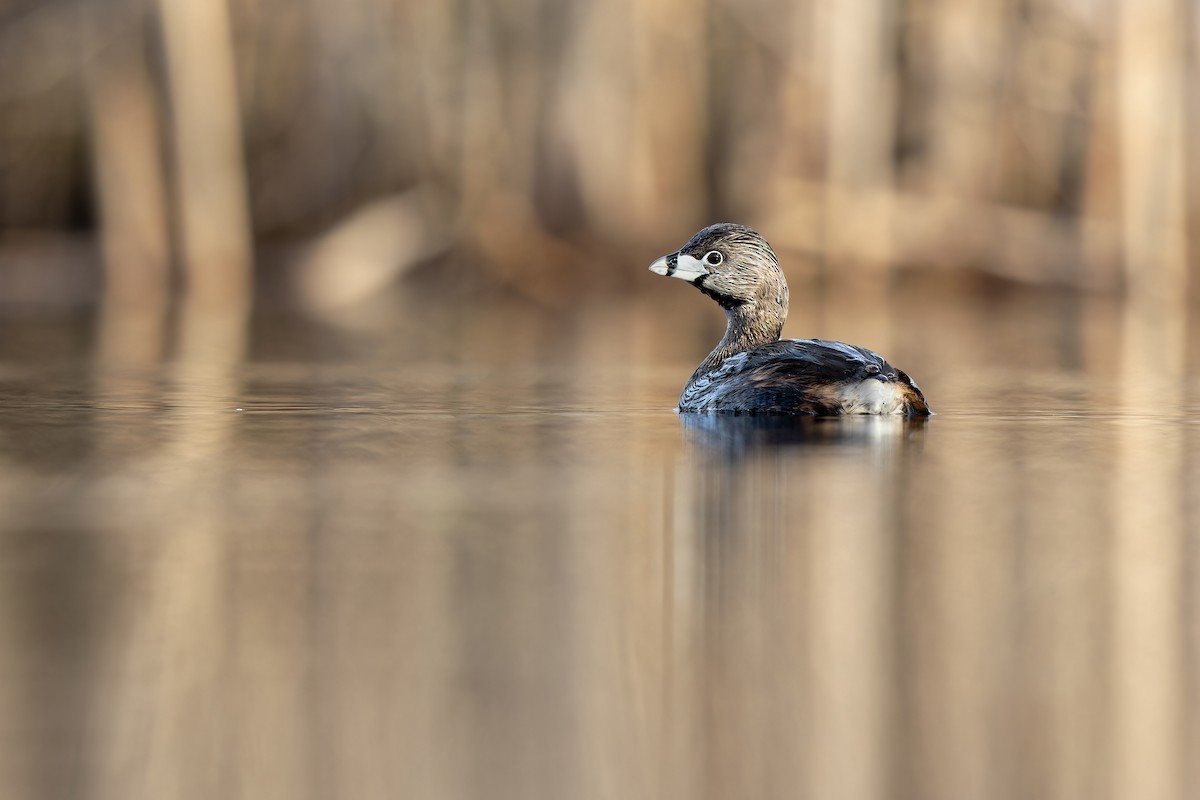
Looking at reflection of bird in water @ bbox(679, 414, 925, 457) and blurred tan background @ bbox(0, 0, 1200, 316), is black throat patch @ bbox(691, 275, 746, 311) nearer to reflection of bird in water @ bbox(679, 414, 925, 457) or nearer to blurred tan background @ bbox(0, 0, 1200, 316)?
reflection of bird in water @ bbox(679, 414, 925, 457)

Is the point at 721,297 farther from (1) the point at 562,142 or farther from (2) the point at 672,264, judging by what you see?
(1) the point at 562,142

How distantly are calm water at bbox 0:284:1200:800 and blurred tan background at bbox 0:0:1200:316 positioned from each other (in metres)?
9.61

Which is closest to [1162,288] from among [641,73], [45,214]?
[641,73]

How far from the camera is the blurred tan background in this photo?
1752 centimetres

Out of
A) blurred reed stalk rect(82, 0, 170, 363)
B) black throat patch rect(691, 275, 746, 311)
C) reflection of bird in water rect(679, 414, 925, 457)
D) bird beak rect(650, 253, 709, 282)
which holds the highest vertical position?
blurred reed stalk rect(82, 0, 170, 363)

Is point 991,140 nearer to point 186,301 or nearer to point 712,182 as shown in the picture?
point 712,182

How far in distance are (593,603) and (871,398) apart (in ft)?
12.1

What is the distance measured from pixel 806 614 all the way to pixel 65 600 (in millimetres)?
1508

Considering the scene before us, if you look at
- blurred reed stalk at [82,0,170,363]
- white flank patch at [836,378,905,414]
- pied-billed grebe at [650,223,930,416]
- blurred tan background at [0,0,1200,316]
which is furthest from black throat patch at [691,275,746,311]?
blurred reed stalk at [82,0,170,363]

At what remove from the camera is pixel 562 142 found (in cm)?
1900

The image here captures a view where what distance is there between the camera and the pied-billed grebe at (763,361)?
7789 millimetres

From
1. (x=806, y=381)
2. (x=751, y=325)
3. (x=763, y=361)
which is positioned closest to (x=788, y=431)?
(x=806, y=381)

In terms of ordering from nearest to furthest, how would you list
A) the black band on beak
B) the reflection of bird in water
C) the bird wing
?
the reflection of bird in water, the bird wing, the black band on beak

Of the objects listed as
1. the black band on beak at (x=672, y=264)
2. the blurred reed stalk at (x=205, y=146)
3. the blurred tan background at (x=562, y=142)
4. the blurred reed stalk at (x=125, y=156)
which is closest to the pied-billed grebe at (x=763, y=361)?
the black band on beak at (x=672, y=264)
